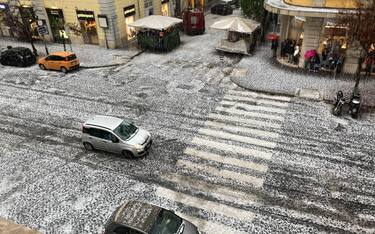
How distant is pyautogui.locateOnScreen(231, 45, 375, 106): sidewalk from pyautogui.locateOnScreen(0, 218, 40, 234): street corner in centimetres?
1555

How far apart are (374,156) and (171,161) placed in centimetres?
947

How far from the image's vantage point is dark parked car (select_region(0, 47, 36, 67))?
27.3 metres

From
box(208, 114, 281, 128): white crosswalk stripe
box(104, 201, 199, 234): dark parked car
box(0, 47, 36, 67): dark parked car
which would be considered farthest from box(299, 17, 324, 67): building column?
box(0, 47, 36, 67): dark parked car

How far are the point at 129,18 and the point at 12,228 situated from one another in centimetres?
2524

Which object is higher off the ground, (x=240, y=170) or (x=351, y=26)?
(x=351, y=26)

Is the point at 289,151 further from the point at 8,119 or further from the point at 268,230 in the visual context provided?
the point at 8,119

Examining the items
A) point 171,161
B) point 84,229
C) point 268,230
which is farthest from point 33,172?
point 268,230

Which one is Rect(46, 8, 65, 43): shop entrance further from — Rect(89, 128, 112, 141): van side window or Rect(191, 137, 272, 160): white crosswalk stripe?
Rect(191, 137, 272, 160): white crosswalk stripe

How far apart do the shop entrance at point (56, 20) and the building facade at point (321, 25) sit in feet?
67.3

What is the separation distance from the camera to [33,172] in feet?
48.0

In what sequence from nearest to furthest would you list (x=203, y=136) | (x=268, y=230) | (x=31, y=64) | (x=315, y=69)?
(x=268, y=230) → (x=203, y=136) → (x=315, y=69) → (x=31, y=64)

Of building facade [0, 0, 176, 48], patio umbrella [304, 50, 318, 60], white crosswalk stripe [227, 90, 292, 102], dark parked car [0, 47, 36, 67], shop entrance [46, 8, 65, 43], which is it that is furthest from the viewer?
shop entrance [46, 8, 65, 43]

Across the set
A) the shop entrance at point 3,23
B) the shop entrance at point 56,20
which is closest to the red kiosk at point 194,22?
the shop entrance at point 56,20

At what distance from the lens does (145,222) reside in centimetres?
996
